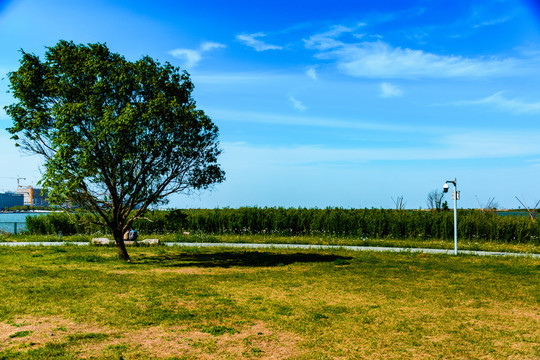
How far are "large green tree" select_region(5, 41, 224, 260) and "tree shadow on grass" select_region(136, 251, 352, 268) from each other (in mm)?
2590

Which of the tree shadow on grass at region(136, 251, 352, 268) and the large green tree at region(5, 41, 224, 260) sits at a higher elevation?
the large green tree at region(5, 41, 224, 260)

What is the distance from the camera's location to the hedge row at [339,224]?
89.8ft

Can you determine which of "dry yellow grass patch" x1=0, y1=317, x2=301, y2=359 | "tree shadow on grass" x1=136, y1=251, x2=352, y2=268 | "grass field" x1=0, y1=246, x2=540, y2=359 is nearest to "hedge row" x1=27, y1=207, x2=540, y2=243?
"tree shadow on grass" x1=136, y1=251, x2=352, y2=268

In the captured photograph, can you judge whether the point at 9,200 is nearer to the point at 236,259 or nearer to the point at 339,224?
the point at 339,224

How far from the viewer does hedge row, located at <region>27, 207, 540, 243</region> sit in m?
27.4

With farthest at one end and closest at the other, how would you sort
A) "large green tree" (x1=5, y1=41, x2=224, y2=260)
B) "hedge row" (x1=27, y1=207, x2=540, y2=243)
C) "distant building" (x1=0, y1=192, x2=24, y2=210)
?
"distant building" (x1=0, y1=192, x2=24, y2=210), "hedge row" (x1=27, y1=207, x2=540, y2=243), "large green tree" (x1=5, y1=41, x2=224, y2=260)

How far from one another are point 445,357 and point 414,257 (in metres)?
12.7

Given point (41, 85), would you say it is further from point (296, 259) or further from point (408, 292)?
point (408, 292)

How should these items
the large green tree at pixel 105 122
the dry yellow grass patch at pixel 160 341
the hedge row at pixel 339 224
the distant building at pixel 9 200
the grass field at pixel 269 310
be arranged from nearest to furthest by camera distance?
the dry yellow grass patch at pixel 160 341
the grass field at pixel 269 310
the large green tree at pixel 105 122
the hedge row at pixel 339 224
the distant building at pixel 9 200

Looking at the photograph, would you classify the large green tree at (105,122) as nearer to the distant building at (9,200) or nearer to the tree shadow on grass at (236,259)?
the tree shadow on grass at (236,259)

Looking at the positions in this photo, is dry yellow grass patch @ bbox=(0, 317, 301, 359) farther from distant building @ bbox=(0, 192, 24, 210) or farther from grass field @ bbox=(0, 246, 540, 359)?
distant building @ bbox=(0, 192, 24, 210)

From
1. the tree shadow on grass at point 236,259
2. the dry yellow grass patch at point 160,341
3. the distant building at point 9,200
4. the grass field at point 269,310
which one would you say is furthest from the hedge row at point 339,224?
the distant building at point 9,200

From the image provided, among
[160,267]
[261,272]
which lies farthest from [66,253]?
[261,272]

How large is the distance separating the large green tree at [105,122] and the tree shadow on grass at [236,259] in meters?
2.59
